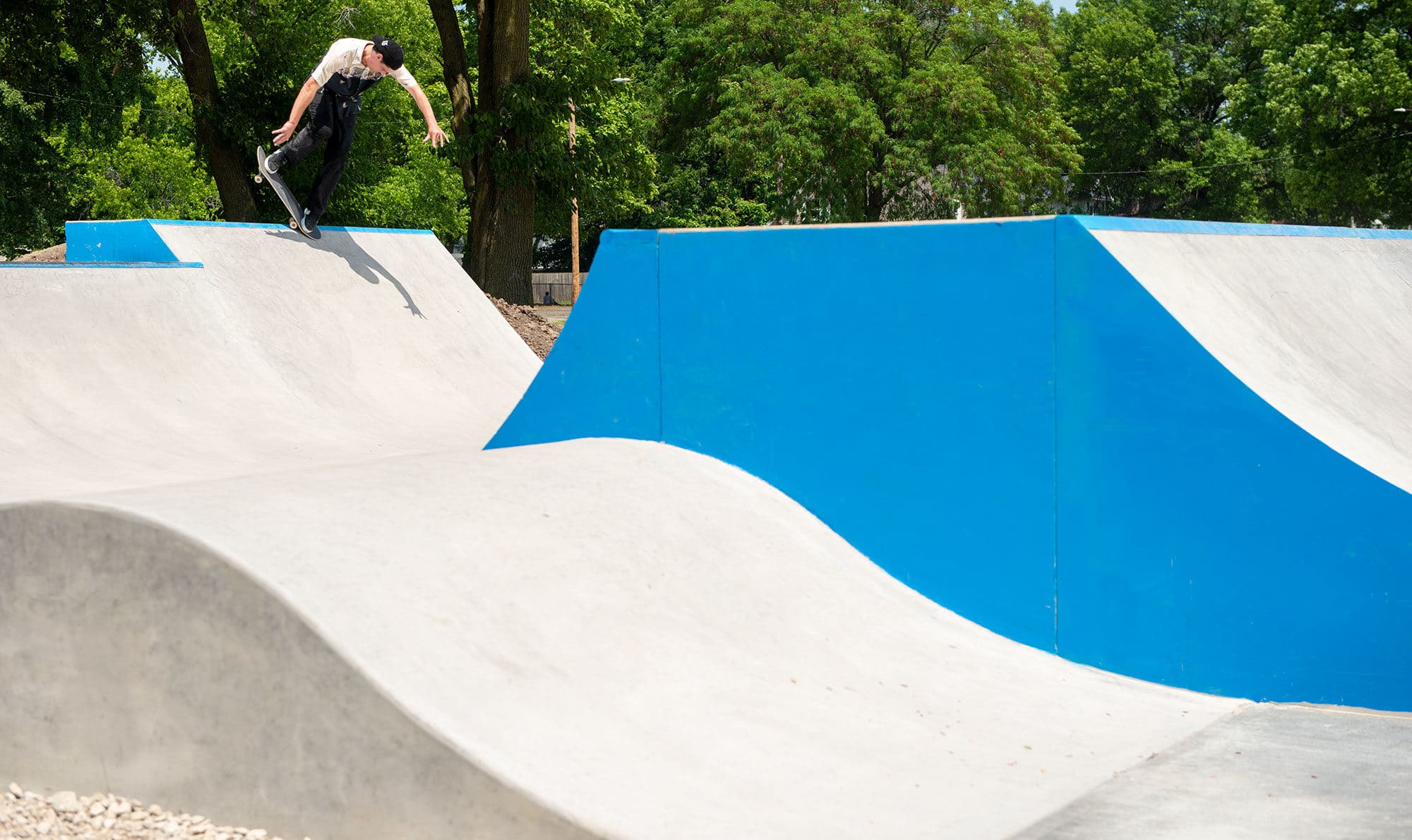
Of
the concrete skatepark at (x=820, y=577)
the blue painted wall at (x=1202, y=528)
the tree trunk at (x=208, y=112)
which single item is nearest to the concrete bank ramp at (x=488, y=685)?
the concrete skatepark at (x=820, y=577)

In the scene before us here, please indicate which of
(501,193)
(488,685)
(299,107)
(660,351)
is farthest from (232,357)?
(501,193)

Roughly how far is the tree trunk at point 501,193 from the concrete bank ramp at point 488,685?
1503 cm

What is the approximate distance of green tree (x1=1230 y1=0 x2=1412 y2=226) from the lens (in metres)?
34.5

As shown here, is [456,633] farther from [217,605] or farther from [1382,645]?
[1382,645]

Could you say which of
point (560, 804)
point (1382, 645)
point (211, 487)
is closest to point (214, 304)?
point (211, 487)

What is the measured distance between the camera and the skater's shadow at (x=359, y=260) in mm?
13273

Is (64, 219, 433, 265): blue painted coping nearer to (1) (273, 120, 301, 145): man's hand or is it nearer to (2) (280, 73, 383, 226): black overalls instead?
(2) (280, 73, 383, 226): black overalls

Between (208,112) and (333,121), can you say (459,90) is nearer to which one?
(208,112)

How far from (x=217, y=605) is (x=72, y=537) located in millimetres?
726

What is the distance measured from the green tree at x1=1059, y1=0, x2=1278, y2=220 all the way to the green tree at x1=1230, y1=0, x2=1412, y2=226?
17.4 m

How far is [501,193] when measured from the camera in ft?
67.2

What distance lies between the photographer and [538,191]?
21.5 meters

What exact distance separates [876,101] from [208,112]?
2329cm

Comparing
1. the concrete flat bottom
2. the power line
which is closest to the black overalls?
the concrete flat bottom
